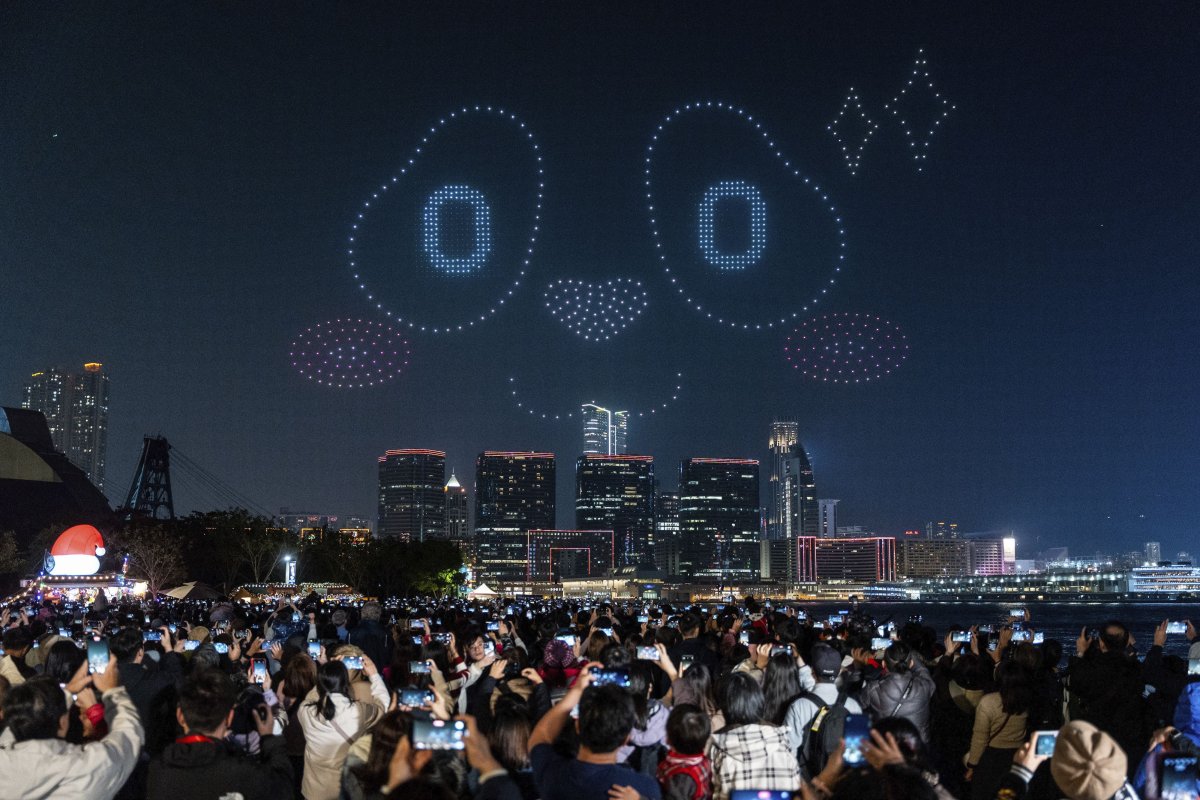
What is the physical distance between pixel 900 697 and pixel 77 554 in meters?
41.4

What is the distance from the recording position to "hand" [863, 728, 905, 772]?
4293 mm

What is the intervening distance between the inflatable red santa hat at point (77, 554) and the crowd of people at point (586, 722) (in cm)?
3367

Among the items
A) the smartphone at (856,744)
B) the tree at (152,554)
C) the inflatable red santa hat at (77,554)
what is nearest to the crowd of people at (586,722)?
the smartphone at (856,744)

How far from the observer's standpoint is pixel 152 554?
72000 millimetres

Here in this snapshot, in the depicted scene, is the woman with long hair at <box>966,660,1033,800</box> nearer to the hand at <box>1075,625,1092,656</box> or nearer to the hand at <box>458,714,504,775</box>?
the hand at <box>1075,625,1092,656</box>

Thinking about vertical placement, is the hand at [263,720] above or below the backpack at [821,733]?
above

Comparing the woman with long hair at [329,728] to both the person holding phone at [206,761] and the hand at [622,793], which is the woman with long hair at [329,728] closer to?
the person holding phone at [206,761]

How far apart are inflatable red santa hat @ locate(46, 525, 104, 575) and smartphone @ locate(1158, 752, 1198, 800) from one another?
44681 mm

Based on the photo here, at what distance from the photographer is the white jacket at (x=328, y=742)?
6.99 metres

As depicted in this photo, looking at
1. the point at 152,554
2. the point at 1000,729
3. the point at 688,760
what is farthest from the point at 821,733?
the point at 152,554

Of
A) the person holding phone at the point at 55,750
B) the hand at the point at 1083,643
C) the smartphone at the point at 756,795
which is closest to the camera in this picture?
the smartphone at the point at 756,795

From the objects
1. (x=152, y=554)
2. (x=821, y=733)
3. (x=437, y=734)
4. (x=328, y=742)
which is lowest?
(x=152, y=554)

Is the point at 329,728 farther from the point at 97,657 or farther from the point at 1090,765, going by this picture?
the point at 1090,765

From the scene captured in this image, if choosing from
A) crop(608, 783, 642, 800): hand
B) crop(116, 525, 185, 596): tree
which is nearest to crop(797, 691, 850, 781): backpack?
crop(608, 783, 642, 800): hand
